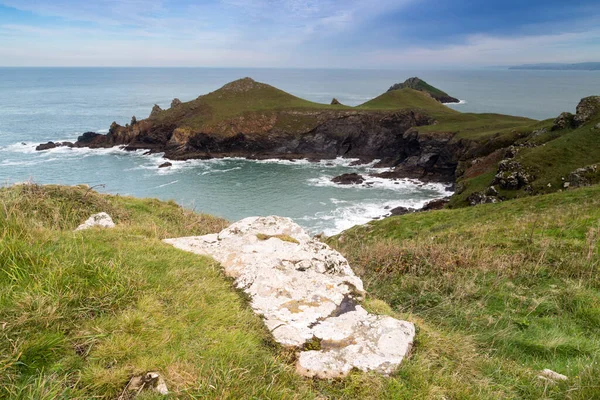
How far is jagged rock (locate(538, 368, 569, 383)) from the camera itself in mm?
4137

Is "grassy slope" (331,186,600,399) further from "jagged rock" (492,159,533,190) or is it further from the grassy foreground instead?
"jagged rock" (492,159,533,190)

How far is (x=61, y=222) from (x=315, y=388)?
31.7 feet

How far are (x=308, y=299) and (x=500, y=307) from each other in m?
4.60

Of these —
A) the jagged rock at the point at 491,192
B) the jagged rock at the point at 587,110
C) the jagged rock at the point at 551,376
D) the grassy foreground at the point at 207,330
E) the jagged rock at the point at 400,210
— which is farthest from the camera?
the jagged rock at the point at 400,210

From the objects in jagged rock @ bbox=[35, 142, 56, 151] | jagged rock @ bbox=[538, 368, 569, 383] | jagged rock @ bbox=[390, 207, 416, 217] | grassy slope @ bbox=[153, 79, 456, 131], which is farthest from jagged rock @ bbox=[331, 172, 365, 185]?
jagged rock @ bbox=[35, 142, 56, 151]

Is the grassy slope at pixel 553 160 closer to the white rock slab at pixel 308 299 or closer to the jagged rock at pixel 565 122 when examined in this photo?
the jagged rock at pixel 565 122

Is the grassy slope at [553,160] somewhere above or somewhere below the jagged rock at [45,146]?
above

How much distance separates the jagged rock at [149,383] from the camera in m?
3.14

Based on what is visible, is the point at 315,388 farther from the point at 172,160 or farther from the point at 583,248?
the point at 172,160

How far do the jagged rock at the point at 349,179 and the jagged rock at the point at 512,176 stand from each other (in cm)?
2894

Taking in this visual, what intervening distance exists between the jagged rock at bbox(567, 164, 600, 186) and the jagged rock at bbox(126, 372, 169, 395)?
135ft

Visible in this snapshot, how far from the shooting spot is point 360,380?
3.77 m

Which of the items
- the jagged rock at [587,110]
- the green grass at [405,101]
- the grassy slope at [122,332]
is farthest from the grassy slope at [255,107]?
the grassy slope at [122,332]

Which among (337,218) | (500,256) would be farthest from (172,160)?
(500,256)
